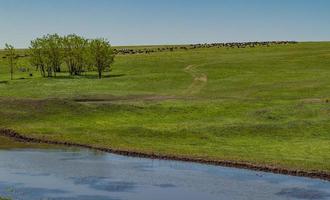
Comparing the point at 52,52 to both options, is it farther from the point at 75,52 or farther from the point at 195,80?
the point at 195,80

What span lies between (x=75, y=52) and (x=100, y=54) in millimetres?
8982

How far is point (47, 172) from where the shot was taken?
47656mm

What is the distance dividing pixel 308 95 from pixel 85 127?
39041 mm

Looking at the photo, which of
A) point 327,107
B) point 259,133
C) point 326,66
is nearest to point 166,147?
point 259,133

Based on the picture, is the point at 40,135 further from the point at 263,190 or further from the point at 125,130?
the point at 263,190

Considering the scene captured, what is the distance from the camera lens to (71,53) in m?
144

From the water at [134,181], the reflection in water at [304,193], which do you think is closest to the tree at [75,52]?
the water at [134,181]

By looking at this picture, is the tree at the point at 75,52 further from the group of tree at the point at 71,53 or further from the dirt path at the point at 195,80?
the dirt path at the point at 195,80

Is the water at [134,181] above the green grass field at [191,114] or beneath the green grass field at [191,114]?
beneath

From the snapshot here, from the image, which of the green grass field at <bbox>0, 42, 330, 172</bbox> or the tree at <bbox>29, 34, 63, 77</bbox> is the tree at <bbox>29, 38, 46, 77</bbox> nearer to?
the tree at <bbox>29, 34, 63, 77</bbox>

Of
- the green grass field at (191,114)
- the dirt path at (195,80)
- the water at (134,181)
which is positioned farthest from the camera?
the dirt path at (195,80)

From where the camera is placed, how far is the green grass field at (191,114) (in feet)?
190

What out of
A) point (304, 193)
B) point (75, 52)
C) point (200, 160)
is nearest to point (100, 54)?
point (75, 52)

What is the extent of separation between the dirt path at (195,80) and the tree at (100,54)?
18893 mm
